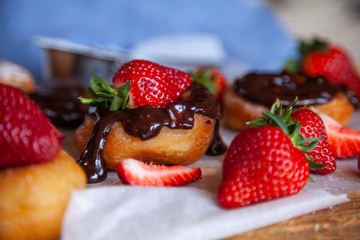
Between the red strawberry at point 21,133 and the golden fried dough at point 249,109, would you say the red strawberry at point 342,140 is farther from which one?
the red strawberry at point 21,133

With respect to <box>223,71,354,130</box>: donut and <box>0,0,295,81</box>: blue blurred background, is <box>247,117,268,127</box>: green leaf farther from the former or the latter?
<box>0,0,295,81</box>: blue blurred background

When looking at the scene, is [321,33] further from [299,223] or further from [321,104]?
[299,223]

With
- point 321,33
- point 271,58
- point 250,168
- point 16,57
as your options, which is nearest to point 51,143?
point 250,168

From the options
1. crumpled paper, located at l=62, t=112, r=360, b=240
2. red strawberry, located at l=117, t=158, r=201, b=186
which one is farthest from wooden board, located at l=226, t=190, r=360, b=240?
red strawberry, located at l=117, t=158, r=201, b=186

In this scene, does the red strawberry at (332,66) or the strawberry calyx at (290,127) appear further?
the red strawberry at (332,66)

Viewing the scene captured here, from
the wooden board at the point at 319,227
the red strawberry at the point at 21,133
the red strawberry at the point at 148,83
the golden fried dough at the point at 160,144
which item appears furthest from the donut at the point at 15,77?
the wooden board at the point at 319,227

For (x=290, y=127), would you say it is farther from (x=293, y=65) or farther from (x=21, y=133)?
(x=293, y=65)
